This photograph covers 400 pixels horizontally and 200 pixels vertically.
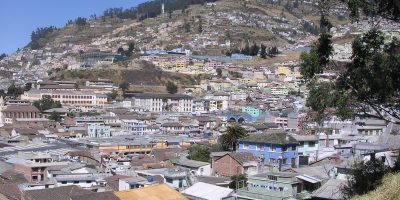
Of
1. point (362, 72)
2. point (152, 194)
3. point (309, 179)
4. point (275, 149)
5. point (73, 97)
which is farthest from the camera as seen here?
point (73, 97)

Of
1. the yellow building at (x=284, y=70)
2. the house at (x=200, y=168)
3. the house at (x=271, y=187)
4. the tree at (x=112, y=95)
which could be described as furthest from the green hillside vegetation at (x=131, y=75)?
the house at (x=271, y=187)

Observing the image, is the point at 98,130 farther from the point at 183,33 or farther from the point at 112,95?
the point at 183,33

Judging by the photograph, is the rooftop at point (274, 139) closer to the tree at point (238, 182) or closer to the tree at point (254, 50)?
the tree at point (238, 182)

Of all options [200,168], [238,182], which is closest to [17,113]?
[200,168]

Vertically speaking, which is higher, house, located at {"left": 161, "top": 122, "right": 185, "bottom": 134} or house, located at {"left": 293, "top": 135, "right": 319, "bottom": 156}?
house, located at {"left": 293, "top": 135, "right": 319, "bottom": 156}

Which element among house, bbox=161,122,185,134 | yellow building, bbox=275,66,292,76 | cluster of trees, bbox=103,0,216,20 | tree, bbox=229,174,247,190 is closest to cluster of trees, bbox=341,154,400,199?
tree, bbox=229,174,247,190

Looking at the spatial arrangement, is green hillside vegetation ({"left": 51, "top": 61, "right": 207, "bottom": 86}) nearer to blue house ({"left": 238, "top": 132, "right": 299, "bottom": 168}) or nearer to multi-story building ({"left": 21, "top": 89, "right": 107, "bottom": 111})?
multi-story building ({"left": 21, "top": 89, "right": 107, "bottom": 111})
